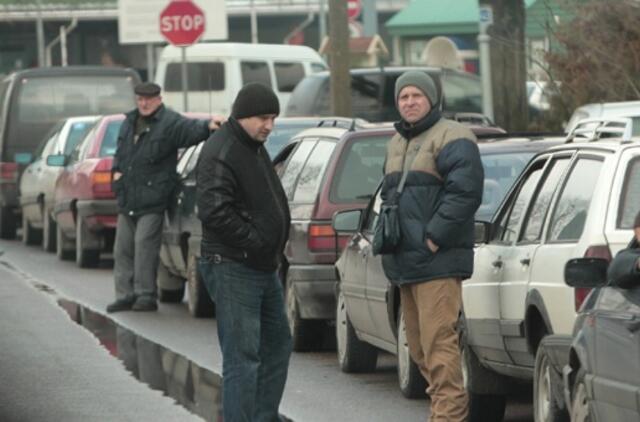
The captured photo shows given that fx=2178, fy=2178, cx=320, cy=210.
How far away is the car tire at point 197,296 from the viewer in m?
17.1

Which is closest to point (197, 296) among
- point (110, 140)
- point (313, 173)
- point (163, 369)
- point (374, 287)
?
point (313, 173)

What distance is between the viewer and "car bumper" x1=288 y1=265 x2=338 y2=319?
1409cm

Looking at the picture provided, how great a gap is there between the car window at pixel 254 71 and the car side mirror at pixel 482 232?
26662 millimetres

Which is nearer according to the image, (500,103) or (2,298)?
(2,298)

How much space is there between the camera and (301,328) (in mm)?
14578

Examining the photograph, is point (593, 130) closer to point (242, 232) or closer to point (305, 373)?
point (242, 232)

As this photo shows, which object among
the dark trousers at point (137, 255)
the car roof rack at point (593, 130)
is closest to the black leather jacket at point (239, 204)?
the car roof rack at point (593, 130)

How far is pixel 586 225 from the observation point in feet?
29.9

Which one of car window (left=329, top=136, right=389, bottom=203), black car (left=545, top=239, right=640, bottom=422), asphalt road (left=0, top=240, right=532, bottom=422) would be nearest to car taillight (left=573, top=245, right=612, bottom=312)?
black car (left=545, top=239, right=640, bottom=422)

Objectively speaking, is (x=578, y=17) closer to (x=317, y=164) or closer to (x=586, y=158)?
(x=317, y=164)

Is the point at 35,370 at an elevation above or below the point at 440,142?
below

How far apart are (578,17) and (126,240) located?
542cm

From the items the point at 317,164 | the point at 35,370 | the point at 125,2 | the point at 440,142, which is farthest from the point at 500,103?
the point at 125,2

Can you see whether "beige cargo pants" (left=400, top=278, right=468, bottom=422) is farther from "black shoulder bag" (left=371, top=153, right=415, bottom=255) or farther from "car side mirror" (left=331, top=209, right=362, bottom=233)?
"car side mirror" (left=331, top=209, right=362, bottom=233)
